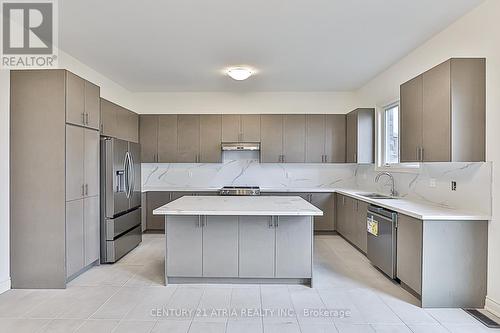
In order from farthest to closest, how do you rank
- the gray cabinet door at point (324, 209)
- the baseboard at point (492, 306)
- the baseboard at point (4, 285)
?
the gray cabinet door at point (324, 209), the baseboard at point (4, 285), the baseboard at point (492, 306)

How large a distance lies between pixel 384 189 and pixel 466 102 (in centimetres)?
229

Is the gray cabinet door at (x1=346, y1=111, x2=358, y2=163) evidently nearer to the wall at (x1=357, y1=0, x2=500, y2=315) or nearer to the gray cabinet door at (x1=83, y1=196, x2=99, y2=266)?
the wall at (x1=357, y1=0, x2=500, y2=315)

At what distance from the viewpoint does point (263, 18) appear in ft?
10.1

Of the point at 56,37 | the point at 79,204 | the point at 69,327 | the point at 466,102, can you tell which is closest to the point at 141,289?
the point at 69,327

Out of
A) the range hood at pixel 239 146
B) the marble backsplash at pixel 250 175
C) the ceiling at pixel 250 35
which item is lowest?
the marble backsplash at pixel 250 175

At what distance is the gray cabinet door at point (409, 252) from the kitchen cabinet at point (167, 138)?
4150 mm

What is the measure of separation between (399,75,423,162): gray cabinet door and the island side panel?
0.80 metres

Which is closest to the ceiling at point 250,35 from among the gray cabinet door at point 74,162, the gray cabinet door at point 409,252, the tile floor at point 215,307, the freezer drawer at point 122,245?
the gray cabinet door at point 74,162

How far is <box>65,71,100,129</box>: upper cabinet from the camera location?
11.0 ft

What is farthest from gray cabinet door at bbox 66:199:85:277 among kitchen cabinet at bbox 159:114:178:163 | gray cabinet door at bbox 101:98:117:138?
kitchen cabinet at bbox 159:114:178:163

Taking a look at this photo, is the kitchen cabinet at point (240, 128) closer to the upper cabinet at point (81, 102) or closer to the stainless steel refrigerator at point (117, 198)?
the stainless steel refrigerator at point (117, 198)

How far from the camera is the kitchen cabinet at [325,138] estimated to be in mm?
5965

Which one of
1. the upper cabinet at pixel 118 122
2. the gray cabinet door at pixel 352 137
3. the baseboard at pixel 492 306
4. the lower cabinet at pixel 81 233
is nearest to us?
the baseboard at pixel 492 306

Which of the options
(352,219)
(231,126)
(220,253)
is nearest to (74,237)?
(220,253)
